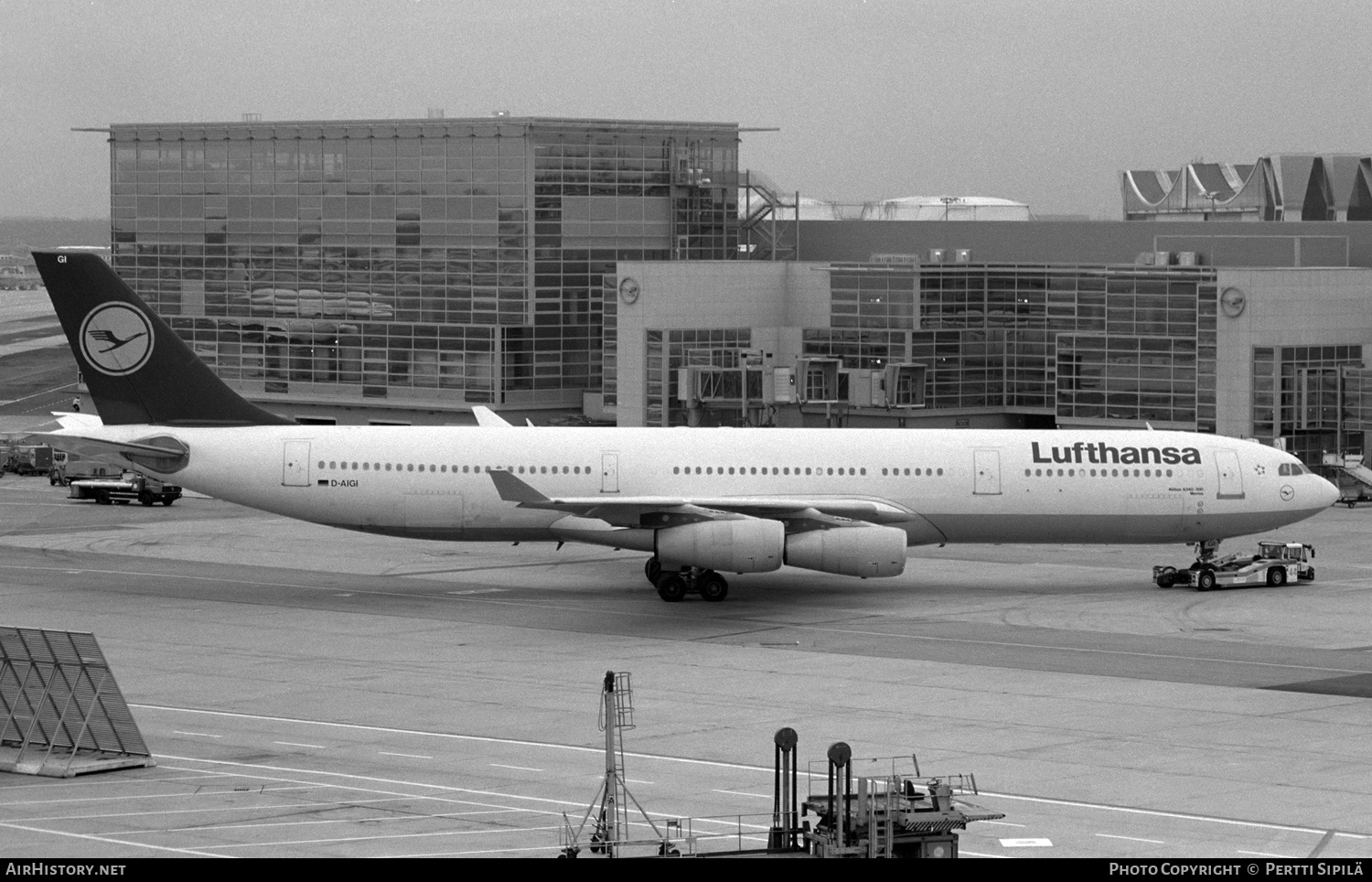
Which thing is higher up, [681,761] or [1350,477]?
[1350,477]

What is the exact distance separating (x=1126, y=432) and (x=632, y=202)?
45.9m

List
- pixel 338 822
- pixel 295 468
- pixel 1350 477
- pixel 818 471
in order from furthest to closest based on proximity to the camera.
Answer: pixel 1350 477, pixel 818 471, pixel 295 468, pixel 338 822

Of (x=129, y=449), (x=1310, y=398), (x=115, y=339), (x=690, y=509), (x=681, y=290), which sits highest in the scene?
(x=681, y=290)

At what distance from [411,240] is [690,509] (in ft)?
161

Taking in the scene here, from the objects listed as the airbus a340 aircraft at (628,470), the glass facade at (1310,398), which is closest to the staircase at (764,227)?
the glass facade at (1310,398)

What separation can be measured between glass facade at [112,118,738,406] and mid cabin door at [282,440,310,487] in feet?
129

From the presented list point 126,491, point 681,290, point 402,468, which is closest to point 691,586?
point 402,468

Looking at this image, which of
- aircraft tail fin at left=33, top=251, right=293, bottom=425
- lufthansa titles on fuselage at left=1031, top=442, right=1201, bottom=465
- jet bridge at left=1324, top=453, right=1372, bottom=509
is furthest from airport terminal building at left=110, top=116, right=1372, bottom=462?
aircraft tail fin at left=33, top=251, right=293, bottom=425

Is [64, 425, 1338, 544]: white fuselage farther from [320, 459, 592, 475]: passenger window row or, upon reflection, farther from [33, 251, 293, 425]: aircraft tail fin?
[33, 251, 293, 425]: aircraft tail fin

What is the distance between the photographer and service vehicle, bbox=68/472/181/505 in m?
74.4

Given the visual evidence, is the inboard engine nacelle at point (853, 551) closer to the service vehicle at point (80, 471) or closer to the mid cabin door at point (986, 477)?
the mid cabin door at point (986, 477)

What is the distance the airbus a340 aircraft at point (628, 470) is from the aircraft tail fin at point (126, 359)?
42mm

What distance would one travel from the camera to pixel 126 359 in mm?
51562

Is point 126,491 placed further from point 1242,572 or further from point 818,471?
A: point 1242,572
